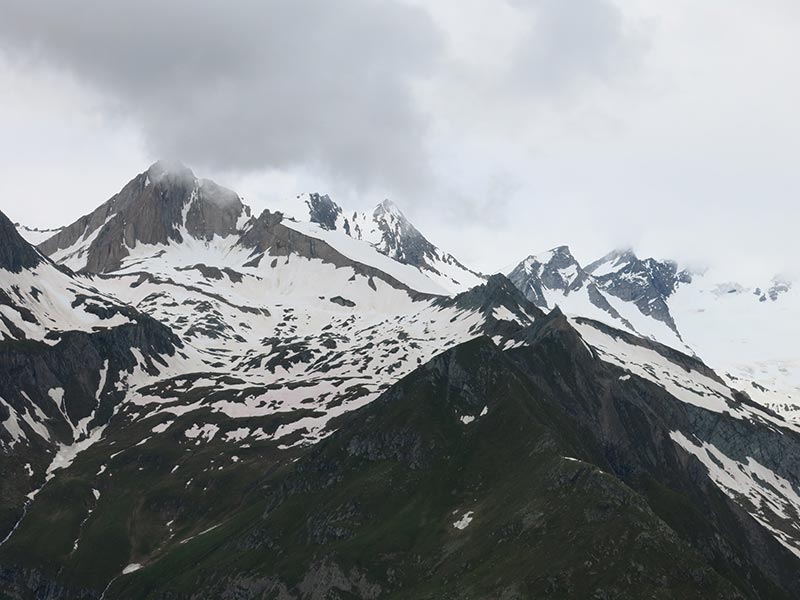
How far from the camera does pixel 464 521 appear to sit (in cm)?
16212

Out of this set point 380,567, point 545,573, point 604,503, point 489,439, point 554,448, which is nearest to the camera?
point 545,573

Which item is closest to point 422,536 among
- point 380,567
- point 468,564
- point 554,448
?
point 380,567

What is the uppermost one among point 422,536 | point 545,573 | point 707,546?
point 422,536

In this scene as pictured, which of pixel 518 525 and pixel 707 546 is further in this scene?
pixel 707 546

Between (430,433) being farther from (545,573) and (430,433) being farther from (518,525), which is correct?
(545,573)

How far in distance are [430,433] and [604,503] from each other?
6252 cm

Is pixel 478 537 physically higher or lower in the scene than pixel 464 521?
lower

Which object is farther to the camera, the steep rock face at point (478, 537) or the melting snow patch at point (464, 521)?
the melting snow patch at point (464, 521)

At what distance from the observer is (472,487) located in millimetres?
175125

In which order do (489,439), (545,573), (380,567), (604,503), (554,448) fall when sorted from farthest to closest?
(489,439) < (554,448) < (380,567) < (604,503) < (545,573)

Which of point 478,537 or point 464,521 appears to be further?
point 464,521

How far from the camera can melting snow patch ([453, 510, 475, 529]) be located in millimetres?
160600

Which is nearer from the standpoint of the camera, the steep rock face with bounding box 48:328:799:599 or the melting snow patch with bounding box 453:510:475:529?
the steep rock face with bounding box 48:328:799:599

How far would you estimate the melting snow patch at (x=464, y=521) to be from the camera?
16060cm
